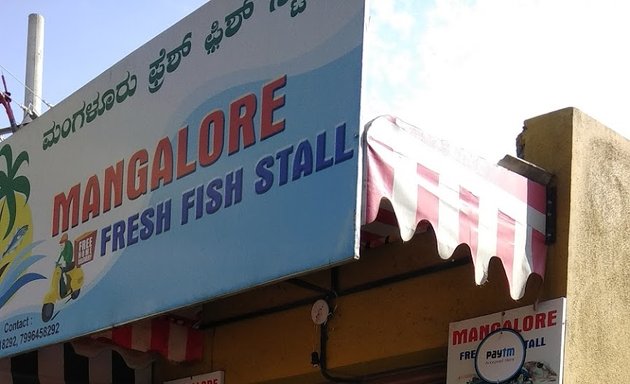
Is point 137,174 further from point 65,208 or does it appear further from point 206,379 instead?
point 206,379

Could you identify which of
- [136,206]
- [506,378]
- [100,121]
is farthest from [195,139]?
[506,378]

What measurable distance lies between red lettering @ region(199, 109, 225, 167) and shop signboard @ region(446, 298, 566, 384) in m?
1.64

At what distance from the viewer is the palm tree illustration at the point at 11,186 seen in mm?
8055

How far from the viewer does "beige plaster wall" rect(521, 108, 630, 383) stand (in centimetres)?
576

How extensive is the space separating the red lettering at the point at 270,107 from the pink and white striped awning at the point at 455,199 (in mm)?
714

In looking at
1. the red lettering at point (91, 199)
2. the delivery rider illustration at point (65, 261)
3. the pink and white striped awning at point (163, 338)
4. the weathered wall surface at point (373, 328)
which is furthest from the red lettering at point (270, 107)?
the pink and white striped awning at point (163, 338)

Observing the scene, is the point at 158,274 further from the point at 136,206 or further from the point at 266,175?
the point at 266,175

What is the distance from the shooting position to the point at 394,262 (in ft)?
22.0

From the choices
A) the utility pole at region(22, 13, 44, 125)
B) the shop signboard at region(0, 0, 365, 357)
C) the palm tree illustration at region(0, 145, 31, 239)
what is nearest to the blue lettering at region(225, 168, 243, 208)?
the shop signboard at region(0, 0, 365, 357)

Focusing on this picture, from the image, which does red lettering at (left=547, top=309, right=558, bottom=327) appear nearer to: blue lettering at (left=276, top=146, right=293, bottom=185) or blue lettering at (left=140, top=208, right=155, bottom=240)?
blue lettering at (left=276, top=146, right=293, bottom=185)

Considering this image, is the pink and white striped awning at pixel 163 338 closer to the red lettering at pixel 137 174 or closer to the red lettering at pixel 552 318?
the red lettering at pixel 137 174

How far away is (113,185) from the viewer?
7070 mm

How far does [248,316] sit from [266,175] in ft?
6.91

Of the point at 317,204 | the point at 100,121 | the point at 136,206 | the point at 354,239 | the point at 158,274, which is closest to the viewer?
the point at 354,239
